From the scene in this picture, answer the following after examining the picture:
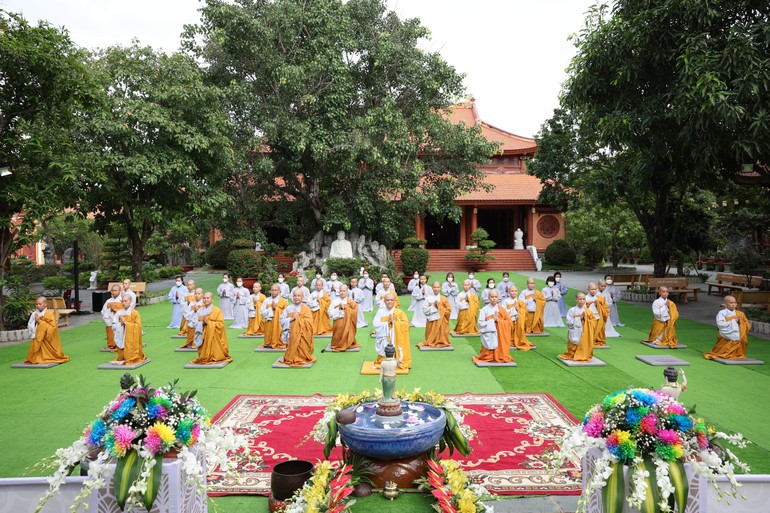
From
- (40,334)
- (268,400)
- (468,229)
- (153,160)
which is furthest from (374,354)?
(468,229)

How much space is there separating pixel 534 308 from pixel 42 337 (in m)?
12.0

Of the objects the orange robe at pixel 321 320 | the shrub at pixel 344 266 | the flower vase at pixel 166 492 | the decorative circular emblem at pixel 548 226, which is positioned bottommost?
the orange robe at pixel 321 320

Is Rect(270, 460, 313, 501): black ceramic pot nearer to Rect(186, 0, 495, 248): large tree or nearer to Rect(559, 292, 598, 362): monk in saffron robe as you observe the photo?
Rect(559, 292, 598, 362): monk in saffron robe

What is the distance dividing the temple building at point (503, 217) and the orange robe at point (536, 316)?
17.5 metres

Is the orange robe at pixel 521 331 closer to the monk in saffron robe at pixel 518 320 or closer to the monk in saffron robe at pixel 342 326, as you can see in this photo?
the monk in saffron robe at pixel 518 320

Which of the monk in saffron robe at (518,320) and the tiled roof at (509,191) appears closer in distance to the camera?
the monk in saffron robe at (518,320)

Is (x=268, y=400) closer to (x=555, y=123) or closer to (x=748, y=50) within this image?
(x=748, y=50)

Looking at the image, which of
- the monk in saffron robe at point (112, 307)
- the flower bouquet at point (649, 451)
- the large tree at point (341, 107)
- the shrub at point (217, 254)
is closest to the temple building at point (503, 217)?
the large tree at point (341, 107)

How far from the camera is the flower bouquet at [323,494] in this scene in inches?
181

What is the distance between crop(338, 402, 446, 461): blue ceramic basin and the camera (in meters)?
5.12

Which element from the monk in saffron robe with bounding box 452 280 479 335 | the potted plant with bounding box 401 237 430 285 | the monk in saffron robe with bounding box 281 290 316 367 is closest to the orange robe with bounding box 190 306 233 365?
the monk in saffron robe with bounding box 281 290 316 367

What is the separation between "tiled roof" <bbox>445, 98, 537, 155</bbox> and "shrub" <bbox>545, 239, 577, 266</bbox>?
22.0ft

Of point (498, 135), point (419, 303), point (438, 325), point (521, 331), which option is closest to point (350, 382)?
point (438, 325)

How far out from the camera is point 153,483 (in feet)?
13.0
